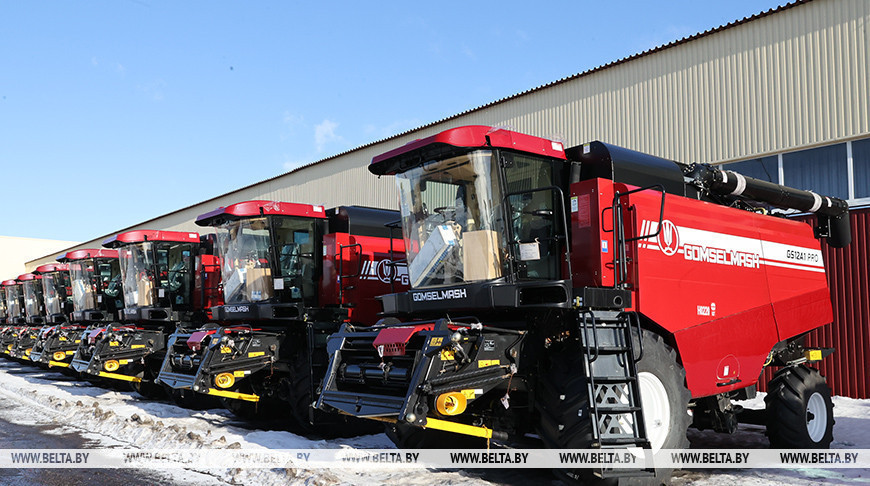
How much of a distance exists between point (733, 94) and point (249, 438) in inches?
383

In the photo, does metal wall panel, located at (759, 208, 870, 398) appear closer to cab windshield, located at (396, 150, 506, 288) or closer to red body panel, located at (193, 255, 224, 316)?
cab windshield, located at (396, 150, 506, 288)

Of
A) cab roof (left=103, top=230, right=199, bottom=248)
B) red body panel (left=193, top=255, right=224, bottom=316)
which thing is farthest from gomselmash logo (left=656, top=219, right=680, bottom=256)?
cab roof (left=103, top=230, right=199, bottom=248)

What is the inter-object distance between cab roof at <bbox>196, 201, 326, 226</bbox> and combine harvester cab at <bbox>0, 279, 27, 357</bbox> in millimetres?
15323

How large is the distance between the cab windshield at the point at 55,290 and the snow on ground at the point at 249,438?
3.70 metres

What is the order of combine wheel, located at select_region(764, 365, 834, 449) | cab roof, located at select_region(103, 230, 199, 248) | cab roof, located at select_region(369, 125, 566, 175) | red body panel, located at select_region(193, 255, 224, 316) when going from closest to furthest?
cab roof, located at select_region(369, 125, 566, 175)
combine wheel, located at select_region(764, 365, 834, 449)
red body panel, located at select_region(193, 255, 224, 316)
cab roof, located at select_region(103, 230, 199, 248)

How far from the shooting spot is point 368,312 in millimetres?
10172

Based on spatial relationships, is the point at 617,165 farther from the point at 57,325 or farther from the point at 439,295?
the point at 57,325

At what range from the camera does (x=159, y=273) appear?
13.1 meters

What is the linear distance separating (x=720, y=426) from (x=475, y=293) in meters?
3.29

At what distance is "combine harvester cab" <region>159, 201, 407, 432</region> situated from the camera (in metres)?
9.50

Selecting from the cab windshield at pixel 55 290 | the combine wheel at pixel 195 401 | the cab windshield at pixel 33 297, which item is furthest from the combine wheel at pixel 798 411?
the cab windshield at pixel 33 297

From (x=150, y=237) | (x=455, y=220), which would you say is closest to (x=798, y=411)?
(x=455, y=220)

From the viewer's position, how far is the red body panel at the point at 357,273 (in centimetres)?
995

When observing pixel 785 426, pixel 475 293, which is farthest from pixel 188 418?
pixel 785 426
